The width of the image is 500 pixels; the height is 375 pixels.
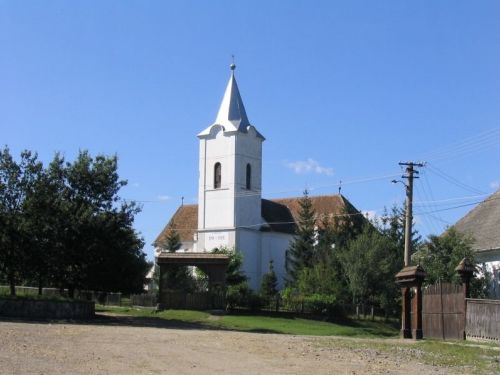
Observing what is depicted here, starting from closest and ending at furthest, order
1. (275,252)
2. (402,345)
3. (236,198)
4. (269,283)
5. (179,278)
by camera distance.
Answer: (402,345) < (179,278) < (269,283) < (236,198) < (275,252)

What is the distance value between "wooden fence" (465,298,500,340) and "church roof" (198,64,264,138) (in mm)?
48121

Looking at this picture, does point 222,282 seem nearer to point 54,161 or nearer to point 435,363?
point 54,161

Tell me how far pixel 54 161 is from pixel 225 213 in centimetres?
3631

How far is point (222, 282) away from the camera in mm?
43719

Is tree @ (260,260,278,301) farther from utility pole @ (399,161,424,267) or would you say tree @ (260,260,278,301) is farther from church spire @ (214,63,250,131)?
utility pole @ (399,161,424,267)

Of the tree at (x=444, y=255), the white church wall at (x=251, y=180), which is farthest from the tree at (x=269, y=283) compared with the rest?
the tree at (x=444, y=255)

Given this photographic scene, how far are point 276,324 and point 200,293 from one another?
738cm

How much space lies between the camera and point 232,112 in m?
72.1

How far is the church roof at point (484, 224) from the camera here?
36.6 m

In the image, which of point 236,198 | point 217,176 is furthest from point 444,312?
point 217,176

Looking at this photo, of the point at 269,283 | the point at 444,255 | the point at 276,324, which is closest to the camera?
the point at 444,255

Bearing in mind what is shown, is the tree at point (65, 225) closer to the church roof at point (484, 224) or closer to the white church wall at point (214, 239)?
the church roof at point (484, 224)

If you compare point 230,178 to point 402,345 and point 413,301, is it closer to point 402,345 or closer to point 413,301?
point 413,301

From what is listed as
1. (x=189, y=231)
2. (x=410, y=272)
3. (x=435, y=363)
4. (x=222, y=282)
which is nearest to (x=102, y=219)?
(x=222, y=282)
